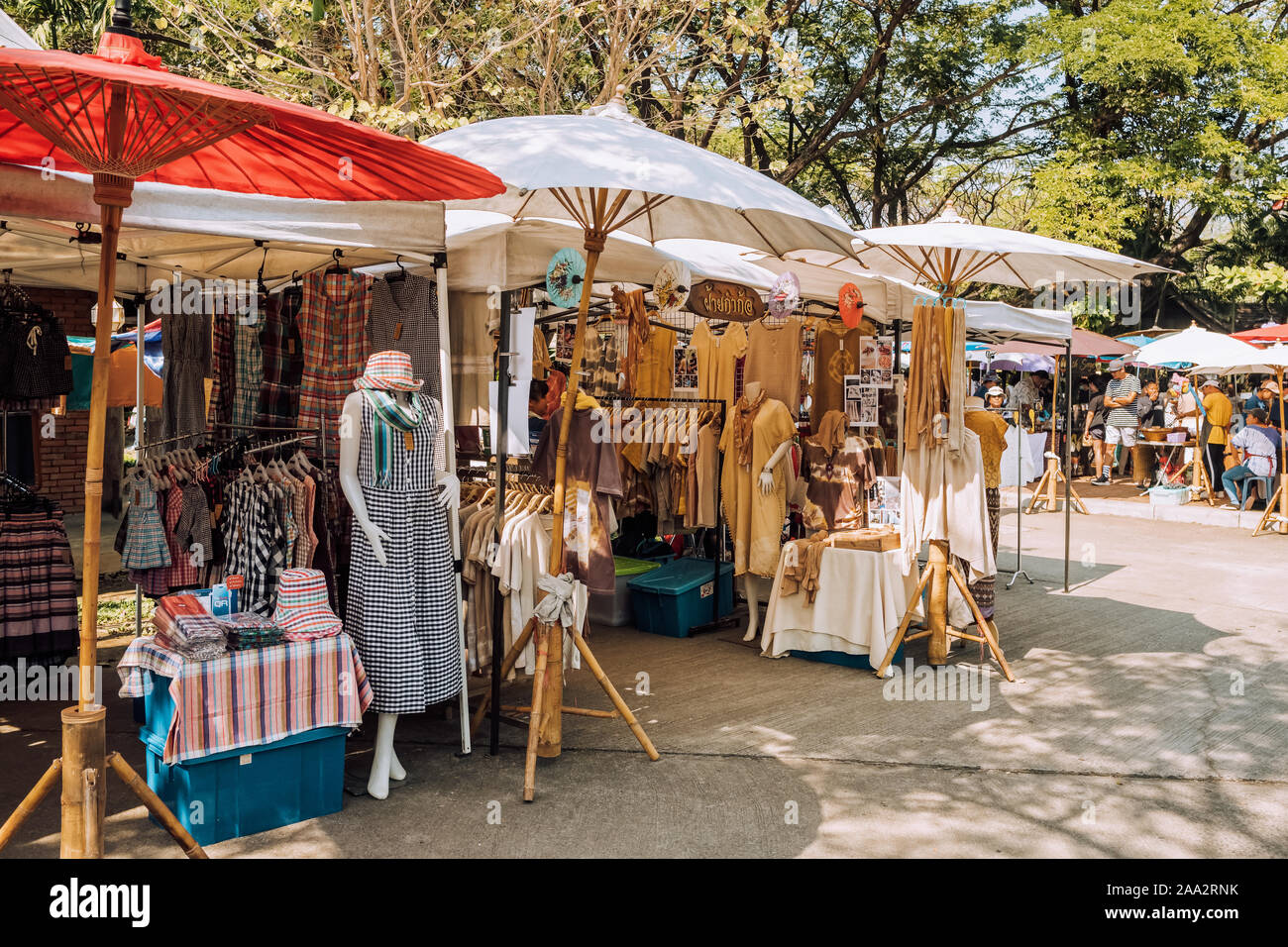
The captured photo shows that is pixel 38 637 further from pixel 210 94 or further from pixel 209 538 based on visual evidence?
pixel 210 94

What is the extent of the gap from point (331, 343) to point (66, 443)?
9.12 metres

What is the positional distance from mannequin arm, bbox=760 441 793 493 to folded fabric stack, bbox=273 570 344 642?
12.0 feet

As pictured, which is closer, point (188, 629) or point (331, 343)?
point (188, 629)

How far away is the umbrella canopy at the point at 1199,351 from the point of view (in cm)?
1256

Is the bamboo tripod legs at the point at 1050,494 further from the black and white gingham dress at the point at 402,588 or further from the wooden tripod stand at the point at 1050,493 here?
the black and white gingham dress at the point at 402,588

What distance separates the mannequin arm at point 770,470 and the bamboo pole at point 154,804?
4521 mm

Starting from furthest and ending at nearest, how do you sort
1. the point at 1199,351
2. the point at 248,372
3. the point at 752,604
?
1. the point at 1199,351
2. the point at 752,604
3. the point at 248,372

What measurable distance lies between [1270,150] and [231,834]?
22118mm

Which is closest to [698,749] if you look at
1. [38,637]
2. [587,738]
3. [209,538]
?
[587,738]

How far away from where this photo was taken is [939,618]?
7043 millimetres

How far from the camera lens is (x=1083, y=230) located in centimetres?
1725

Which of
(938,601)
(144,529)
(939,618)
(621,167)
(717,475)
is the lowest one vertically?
(939,618)

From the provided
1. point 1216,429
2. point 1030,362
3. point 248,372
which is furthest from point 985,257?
point 1030,362

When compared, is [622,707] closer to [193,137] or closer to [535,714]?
[535,714]
